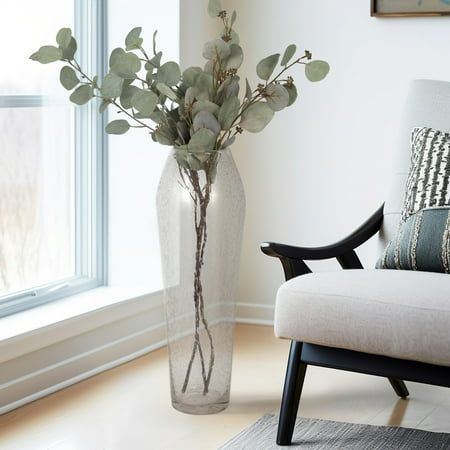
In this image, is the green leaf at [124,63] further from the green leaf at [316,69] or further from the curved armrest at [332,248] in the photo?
the curved armrest at [332,248]

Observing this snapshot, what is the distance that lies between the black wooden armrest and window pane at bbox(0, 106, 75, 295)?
0.90 meters

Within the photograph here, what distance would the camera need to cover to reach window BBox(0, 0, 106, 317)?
300 centimetres

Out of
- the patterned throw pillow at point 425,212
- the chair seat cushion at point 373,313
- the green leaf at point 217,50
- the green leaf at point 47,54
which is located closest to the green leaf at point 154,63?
the green leaf at point 217,50

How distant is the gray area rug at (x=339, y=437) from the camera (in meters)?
2.43

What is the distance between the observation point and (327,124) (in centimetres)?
368

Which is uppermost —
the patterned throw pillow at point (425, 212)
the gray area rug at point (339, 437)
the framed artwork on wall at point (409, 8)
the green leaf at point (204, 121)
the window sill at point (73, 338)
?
the framed artwork on wall at point (409, 8)

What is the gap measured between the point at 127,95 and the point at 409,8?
1343 millimetres

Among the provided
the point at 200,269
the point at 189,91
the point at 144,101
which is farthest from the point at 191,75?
the point at 200,269

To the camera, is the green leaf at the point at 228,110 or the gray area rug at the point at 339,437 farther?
the green leaf at the point at 228,110

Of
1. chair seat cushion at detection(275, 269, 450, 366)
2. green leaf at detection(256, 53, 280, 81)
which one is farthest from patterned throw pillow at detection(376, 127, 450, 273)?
green leaf at detection(256, 53, 280, 81)

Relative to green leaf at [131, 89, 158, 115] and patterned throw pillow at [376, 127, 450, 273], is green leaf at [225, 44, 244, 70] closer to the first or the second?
green leaf at [131, 89, 158, 115]

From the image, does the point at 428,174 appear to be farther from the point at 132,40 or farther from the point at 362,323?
the point at 132,40

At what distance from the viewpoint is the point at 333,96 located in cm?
366

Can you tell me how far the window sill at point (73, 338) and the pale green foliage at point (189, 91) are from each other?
639 mm
